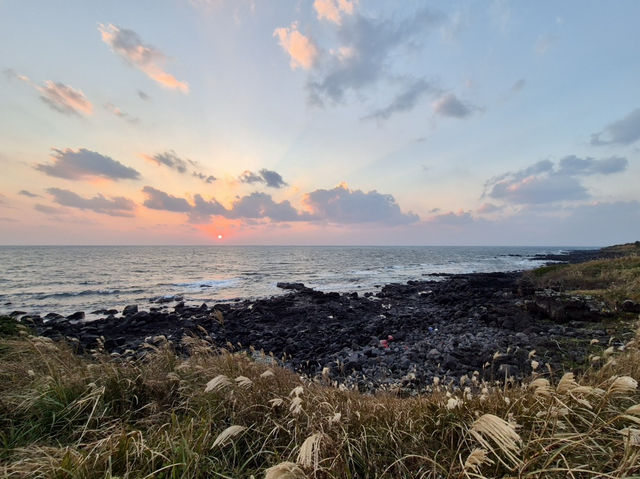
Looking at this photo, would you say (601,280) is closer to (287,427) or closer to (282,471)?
(287,427)

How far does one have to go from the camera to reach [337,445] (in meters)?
2.84

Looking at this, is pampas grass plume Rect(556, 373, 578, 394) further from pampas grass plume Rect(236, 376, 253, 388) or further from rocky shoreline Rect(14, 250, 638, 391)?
pampas grass plume Rect(236, 376, 253, 388)

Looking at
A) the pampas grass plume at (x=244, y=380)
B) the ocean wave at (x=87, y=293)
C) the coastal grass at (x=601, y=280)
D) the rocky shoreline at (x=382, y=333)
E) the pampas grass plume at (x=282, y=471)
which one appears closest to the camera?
the pampas grass plume at (x=282, y=471)

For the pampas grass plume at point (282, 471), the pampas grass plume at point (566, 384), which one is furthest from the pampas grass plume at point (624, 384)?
the pampas grass plume at point (282, 471)

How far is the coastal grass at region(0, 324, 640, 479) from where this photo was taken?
90.8 inches

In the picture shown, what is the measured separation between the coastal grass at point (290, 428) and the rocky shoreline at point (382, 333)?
3.65 feet

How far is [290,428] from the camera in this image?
3.40 meters

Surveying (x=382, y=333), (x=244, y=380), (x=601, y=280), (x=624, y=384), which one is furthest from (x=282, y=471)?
(x=601, y=280)

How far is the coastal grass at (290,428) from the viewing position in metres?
2.31

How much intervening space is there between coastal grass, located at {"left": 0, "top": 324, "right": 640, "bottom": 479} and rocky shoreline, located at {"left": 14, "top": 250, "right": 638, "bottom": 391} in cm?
111

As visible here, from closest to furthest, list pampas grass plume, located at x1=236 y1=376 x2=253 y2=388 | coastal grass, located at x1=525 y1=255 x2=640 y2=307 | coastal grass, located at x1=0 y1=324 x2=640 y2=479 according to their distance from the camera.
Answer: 1. coastal grass, located at x1=0 y1=324 x2=640 y2=479
2. pampas grass plume, located at x1=236 y1=376 x2=253 y2=388
3. coastal grass, located at x1=525 y1=255 x2=640 y2=307

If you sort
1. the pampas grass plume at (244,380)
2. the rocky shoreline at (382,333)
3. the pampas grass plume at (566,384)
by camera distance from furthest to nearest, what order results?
the rocky shoreline at (382,333)
the pampas grass plume at (244,380)
the pampas grass plume at (566,384)

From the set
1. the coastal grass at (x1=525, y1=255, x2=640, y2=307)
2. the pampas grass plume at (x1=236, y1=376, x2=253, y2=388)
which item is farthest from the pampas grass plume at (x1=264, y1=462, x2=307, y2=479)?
the coastal grass at (x1=525, y1=255, x2=640, y2=307)

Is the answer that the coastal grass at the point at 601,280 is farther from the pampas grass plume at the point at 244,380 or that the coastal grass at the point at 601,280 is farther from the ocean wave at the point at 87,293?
the ocean wave at the point at 87,293
